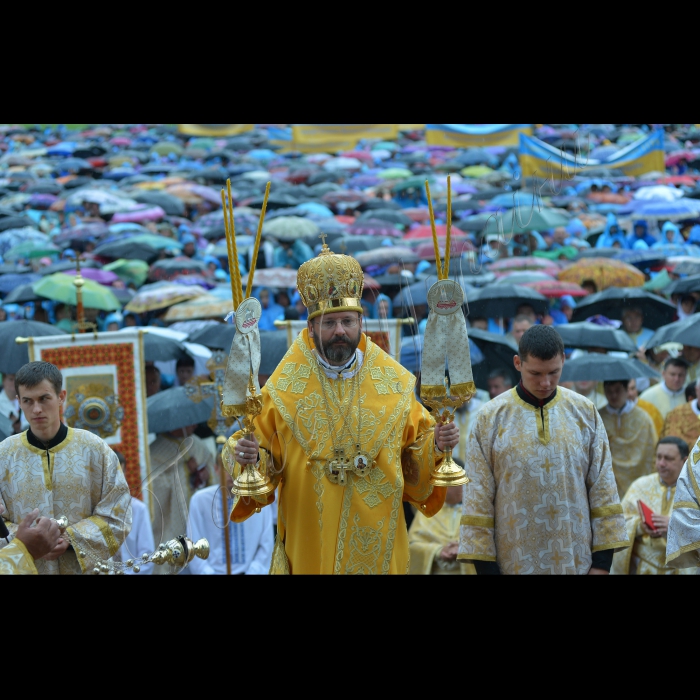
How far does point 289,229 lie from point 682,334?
8428mm

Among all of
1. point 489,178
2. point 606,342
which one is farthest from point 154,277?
point 489,178

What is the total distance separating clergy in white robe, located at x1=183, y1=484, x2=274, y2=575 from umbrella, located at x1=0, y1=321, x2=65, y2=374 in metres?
2.33

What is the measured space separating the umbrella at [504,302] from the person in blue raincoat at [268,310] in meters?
2.50

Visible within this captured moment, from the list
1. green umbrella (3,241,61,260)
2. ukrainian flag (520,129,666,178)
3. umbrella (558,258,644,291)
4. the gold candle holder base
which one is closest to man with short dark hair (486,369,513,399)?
ukrainian flag (520,129,666,178)

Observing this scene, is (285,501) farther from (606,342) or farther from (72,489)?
(606,342)

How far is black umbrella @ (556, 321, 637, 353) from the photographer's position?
8.44 metres

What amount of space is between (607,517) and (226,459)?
5.82ft

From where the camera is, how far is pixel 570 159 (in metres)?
5.54

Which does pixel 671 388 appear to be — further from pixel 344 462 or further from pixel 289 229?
pixel 289 229

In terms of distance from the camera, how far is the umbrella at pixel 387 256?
41.2 ft

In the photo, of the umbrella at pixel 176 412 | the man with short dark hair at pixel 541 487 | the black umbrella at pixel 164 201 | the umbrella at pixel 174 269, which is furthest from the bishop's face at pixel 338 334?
the black umbrella at pixel 164 201

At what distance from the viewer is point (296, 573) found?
14.8 ft

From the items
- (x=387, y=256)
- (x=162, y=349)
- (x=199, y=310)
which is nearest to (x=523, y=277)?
(x=387, y=256)

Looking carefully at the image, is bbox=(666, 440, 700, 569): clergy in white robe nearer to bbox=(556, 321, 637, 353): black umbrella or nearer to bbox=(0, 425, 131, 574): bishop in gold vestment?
bbox=(0, 425, 131, 574): bishop in gold vestment
